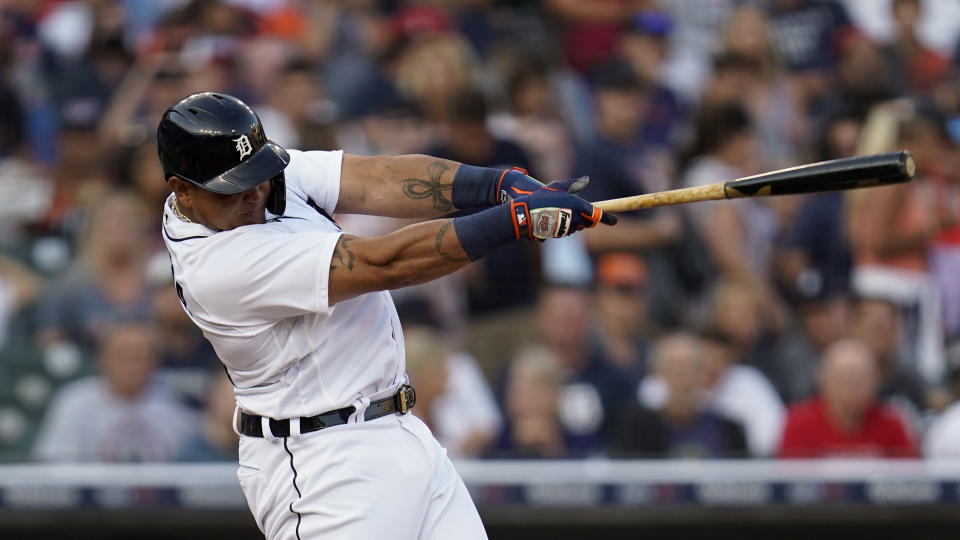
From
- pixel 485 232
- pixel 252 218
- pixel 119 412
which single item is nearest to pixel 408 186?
pixel 252 218

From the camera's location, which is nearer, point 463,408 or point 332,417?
point 332,417

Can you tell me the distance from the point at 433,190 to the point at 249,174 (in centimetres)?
55

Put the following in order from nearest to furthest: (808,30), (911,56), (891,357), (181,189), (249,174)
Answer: (249,174)
(181,189)
(891,357)
(911,56)
(808,30)

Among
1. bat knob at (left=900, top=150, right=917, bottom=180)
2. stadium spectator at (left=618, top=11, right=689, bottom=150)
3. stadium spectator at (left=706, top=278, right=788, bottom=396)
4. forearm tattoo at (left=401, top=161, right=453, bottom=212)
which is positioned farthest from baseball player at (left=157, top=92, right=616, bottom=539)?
stadium spectator at (left=618, top=11, right=689, bottom=150)

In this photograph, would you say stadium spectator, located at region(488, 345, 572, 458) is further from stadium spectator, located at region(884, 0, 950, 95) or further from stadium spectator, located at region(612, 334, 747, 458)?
stadium spectator, located at region(884, 0, 950, 95)

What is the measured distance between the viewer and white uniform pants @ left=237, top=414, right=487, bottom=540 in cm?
325

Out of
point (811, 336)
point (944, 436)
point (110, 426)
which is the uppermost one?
point (811, 336)

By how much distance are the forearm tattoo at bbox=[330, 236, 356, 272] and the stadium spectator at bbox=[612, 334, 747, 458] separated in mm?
2634

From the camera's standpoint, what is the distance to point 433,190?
351cm

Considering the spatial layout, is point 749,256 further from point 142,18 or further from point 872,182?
point 142,18

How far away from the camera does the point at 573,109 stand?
7406mm

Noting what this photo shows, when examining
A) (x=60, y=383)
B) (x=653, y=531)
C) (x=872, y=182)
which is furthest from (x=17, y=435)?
(x=872, y=182)

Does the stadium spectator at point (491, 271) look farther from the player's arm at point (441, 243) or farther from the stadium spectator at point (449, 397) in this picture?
the player's arm at point (441, 243)

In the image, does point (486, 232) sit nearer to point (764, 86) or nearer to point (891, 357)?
point (891, 357)
